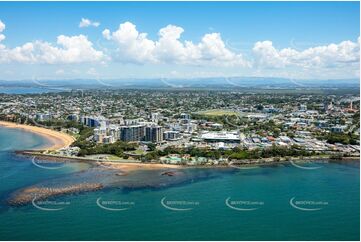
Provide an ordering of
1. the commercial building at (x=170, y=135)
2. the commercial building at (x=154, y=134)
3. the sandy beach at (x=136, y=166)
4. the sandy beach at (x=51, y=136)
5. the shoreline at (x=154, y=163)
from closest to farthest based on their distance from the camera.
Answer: the sandy beach at (x=136, y=166) < the shoreline at (x=154, y=163) < the sandy beach at (x=51, y=136) < the commercial building at (x=154, y=134) < the commercial building at (x=170, y=135)

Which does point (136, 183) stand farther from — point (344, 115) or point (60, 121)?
point (344, 115)

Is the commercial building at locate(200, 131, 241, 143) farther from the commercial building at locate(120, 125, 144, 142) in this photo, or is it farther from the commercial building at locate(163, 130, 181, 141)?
the commercial building at locate(120, 125, 144, 142)

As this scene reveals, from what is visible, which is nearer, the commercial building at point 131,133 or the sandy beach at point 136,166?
the sandy beach at point 136,166

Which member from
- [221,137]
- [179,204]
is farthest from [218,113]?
[179,204]

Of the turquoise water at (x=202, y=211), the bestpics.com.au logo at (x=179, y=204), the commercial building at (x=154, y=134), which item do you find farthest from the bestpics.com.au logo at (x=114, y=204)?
the commercial building at (x=154, y=134)

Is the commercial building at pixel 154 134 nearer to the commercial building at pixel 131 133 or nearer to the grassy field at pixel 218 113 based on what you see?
the commercial building at pixel 131 133

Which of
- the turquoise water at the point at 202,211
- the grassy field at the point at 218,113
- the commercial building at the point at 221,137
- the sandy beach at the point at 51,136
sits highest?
the grassy field at the point at 218,113

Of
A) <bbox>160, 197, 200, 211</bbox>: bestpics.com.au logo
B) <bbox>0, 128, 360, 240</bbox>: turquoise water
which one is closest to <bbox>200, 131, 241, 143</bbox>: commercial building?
<bbox>0, 128, 360, 240</bbox>: turquoise water
